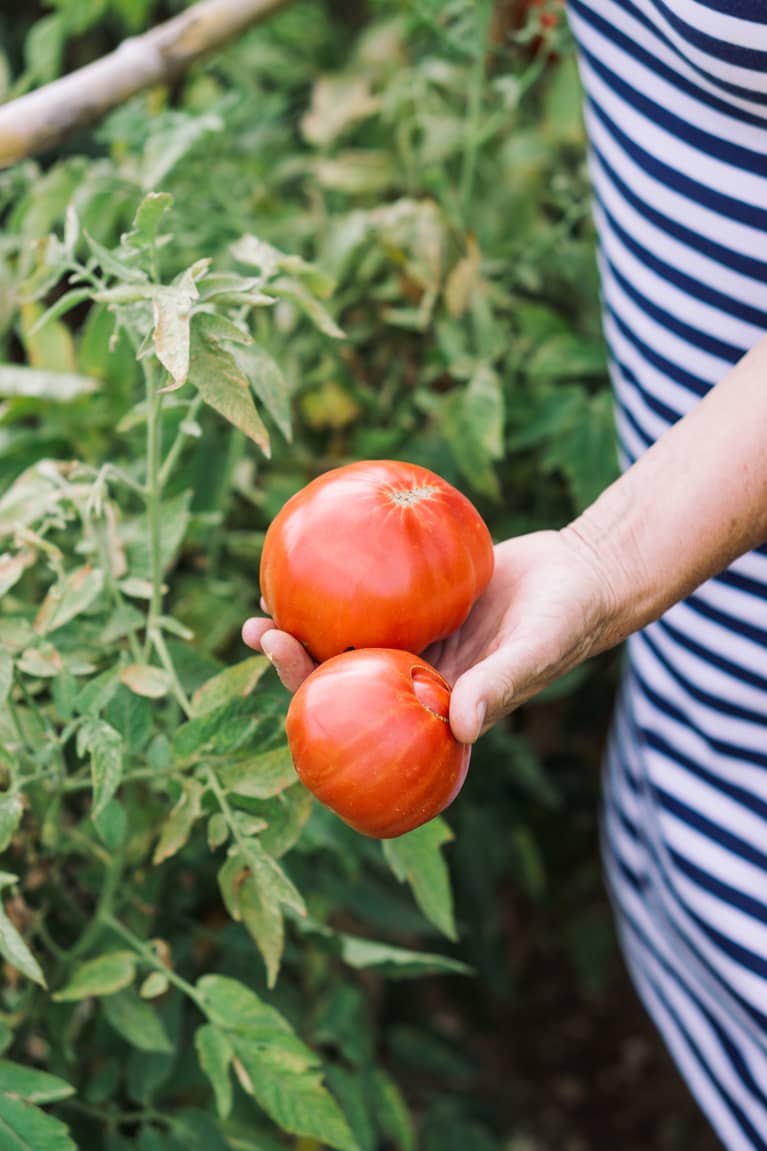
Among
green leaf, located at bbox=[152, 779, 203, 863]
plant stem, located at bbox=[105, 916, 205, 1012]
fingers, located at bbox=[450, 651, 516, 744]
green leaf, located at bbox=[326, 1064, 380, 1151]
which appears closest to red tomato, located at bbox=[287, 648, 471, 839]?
fingers, located at bbox=[450, 651, 516, 744]

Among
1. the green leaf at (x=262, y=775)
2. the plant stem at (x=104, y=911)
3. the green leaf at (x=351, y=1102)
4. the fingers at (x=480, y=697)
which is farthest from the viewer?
the green leaf at (x=351, y=1102)

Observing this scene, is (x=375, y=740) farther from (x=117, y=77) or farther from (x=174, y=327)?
(x=117, y=77)

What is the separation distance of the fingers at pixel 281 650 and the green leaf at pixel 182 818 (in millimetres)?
92

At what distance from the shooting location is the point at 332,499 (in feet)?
2.19

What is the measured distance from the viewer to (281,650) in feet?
2.17

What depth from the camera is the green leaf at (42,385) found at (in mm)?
985

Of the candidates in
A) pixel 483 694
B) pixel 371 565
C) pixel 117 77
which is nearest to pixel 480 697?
pixel 483 694

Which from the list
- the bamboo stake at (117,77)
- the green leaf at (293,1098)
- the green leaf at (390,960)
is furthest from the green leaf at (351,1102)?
the bamboo stake at (117,77)

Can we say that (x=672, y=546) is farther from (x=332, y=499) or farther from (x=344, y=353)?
(x=344, y=353)

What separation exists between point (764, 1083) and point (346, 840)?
364 millimetres

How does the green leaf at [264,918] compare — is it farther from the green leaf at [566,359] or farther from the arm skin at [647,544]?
the green leaf at [566,359]

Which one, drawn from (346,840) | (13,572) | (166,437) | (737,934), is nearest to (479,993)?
(346,840)

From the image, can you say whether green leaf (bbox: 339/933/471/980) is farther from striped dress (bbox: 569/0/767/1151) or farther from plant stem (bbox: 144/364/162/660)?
plant stem (bbox: 144/364/162/660)

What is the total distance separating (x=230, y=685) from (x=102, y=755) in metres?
0.10
